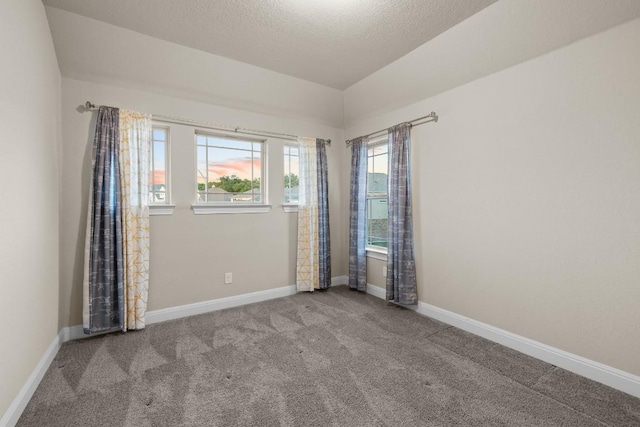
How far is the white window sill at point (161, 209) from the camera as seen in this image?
3059 mm

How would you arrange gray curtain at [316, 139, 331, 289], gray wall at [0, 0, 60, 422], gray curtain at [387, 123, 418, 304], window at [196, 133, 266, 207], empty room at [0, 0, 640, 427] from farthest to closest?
gray curtain at [316, 139, 331, 289] → window at [196, 133, 266, 207] → gray curtain at [387, 123, 418, 304] → empty room at [0, 0, 640, 427] → gray wall at [0, 0, 60, 422]

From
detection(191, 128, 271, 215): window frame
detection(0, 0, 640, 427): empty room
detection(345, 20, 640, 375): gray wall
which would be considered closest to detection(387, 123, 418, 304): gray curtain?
detection(0, 0, 640, 427): empty room

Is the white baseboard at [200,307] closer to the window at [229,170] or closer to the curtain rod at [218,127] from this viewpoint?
the window at [229,170]

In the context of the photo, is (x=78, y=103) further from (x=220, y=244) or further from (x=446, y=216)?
(x=446, y=216)

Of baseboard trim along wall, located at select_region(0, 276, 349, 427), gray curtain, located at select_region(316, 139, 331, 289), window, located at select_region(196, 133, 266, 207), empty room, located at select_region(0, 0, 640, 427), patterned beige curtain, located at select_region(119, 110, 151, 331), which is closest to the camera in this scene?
baseboard trim along wall, located at select_region(0, 276, 349, 427)

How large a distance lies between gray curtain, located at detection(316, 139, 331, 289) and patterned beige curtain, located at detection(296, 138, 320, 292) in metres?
0.08

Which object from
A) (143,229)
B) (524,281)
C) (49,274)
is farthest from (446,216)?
(49,274)

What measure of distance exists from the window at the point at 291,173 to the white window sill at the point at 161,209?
1.43m

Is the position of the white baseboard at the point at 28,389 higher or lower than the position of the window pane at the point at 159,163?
lower

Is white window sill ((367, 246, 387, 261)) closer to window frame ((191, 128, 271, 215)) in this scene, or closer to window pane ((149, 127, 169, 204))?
window frame ((191, 128, 271, 215))

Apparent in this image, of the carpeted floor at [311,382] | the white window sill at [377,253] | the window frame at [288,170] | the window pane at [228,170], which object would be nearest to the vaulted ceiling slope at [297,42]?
the window pane at [228,170]

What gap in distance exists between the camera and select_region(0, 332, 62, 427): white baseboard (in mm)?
1590

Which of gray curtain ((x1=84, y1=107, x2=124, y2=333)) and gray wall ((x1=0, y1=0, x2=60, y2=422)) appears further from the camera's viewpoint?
gray curtain ((x1=84, y1=107, x2=124, y2=333))

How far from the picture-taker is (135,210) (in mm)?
2887
